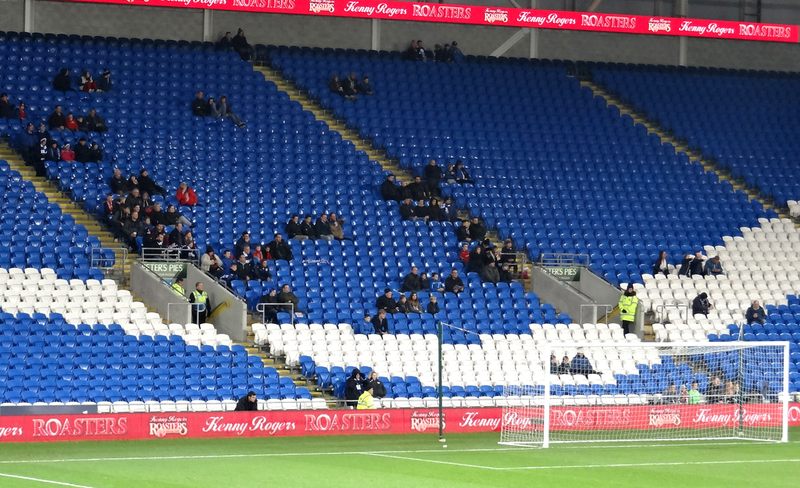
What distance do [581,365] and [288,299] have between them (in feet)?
22.6

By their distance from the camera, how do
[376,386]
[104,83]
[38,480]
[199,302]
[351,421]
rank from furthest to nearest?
[104,83] < [199,302] < [376,386] < [351,421] < [38,480]

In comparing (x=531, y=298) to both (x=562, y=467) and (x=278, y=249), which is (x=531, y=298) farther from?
(x=562, y=467)

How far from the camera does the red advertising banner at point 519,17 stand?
37.9 m

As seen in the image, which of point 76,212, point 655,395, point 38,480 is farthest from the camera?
point 76,212

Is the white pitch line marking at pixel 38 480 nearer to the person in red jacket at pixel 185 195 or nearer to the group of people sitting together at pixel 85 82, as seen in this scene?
the person in red jacket at pixel 185 195

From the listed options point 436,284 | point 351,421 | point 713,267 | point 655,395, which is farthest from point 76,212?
point 713,267

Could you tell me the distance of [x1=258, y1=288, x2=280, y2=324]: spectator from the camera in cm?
3316

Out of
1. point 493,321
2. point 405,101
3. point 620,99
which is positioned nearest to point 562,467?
point 493,321

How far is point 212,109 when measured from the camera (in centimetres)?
3956

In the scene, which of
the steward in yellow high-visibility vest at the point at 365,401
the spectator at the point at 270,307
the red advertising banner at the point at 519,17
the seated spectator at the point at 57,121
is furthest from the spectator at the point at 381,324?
the seated spectator at the point at 57,121

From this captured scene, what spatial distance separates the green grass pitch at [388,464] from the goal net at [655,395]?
1617mm

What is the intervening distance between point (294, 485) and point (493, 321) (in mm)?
16551

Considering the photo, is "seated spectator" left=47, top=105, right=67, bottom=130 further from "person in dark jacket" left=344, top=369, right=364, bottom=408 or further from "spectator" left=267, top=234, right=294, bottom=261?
"person in dark jacket" left=344, top=369, right=364, bottom=408

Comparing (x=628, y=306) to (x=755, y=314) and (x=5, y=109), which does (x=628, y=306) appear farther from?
(x=5, y=109)
